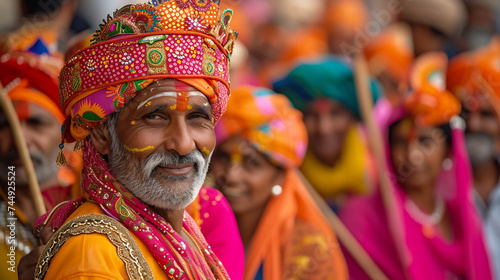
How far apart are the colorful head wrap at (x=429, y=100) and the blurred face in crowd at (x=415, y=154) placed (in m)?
0.09

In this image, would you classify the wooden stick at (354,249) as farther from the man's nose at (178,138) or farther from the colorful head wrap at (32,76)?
the man's nose at (178,138)

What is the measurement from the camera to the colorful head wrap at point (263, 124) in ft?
15.6

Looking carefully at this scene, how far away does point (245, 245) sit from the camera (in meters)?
4.71

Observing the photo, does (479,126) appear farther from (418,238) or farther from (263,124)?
(263,124)

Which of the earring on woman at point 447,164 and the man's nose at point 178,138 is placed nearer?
the man's nose at point 178,138

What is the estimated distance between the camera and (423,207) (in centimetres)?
585

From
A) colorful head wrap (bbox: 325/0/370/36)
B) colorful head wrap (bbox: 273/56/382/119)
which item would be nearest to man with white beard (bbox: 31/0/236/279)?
colorful head wrap (bbox: 273/56/382/119)

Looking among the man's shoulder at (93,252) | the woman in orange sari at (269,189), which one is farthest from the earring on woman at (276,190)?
the man's shoulder at (93,252)

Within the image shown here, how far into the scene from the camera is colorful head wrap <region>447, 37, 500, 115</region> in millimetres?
6562

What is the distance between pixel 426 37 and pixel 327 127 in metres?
3.31

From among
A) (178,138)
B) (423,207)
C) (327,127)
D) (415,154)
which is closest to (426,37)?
(327,127)

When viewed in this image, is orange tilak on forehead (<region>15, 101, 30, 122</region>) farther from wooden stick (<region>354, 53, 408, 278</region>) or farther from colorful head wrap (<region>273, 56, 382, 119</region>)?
wooden stick (<region>354, 53, 408, 278</region>)

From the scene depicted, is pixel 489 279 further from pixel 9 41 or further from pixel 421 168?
pixel 9 41

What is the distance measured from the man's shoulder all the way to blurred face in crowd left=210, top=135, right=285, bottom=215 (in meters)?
2.47
